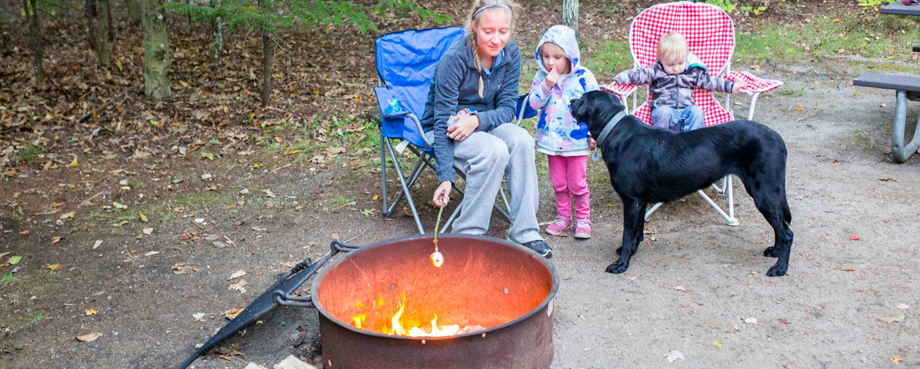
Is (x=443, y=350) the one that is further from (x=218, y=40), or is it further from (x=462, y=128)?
(x=218, y=40)

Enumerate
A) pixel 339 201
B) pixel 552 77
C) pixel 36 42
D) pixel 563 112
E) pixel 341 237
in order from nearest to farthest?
pixel 552 77
pixel 563 112
pixel 341 237
pixel 339 201
pixel 36 42

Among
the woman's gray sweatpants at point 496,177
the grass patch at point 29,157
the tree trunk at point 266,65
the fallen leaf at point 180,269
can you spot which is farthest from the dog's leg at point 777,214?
the grass patch at point 29,157

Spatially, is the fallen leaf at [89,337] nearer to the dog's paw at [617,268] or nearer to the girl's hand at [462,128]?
the girl's hand at [462,128]

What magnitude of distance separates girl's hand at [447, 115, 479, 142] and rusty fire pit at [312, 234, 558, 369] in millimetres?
751

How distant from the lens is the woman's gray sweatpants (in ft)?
11.1

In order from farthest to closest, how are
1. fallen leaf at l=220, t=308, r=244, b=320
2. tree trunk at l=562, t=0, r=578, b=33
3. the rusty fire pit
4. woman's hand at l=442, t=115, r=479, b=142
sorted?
tree trunk at l=562, t=0, r=578, b=33, woman's hand at l=442, t=115, r=479, b=142, fallen leaf at l=220, t=308, r=244, b=320, the rusty fire pit

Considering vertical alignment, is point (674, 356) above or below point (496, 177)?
below

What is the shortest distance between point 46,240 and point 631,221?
11.2ft

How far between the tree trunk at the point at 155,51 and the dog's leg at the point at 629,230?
499cm

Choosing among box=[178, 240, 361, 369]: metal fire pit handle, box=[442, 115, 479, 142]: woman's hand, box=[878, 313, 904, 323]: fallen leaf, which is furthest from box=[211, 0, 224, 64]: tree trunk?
box=[878, 313, 904, 323]: fallen leaf

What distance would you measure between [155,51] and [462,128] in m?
4.39

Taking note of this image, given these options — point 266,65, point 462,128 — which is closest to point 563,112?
point 462,128

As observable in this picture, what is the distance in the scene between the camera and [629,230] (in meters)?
3.38

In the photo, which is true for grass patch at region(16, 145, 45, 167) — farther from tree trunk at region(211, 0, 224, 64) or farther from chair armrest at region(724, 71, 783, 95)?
chair armrest at region(724, 71, 783, 95)
